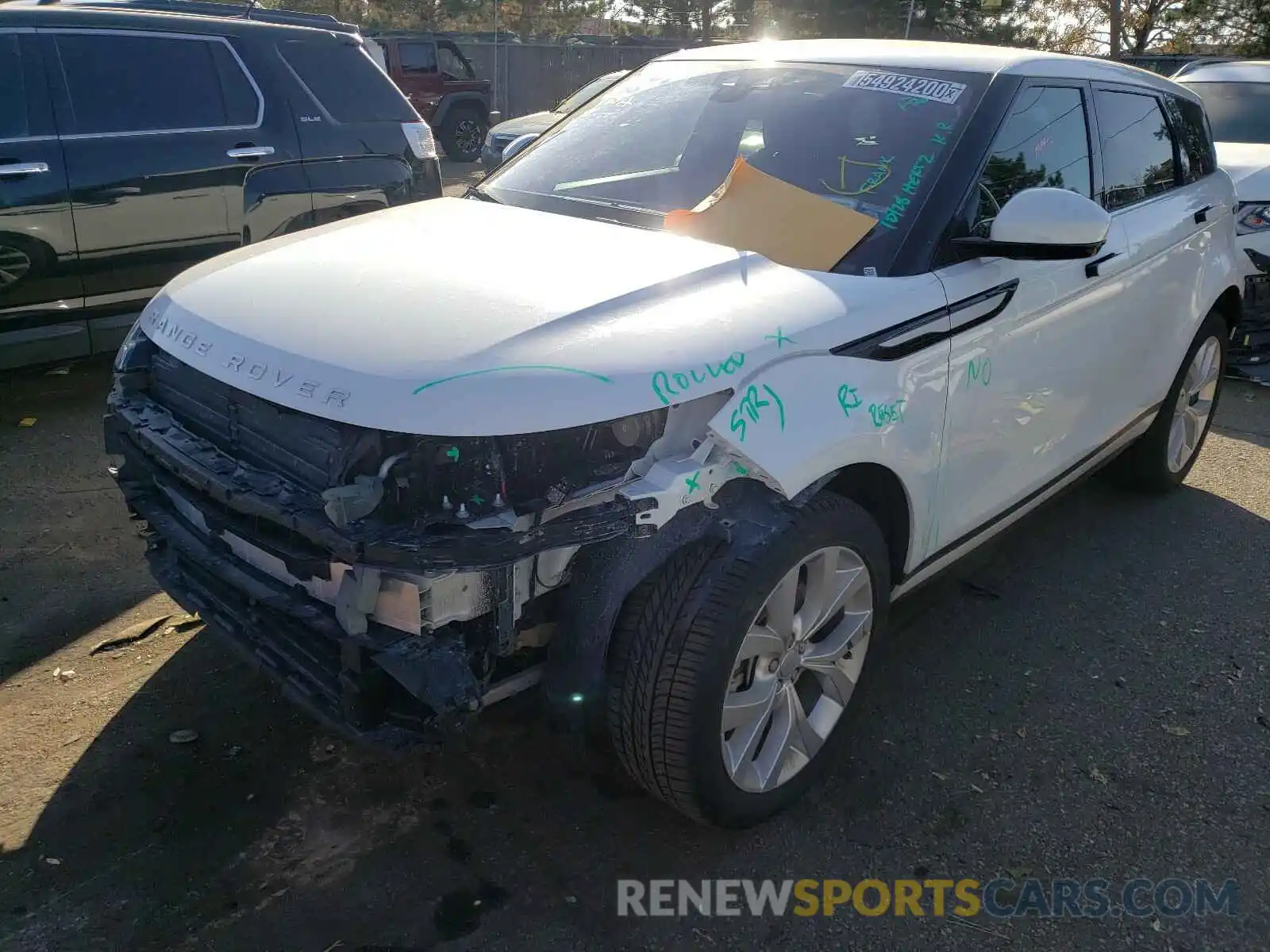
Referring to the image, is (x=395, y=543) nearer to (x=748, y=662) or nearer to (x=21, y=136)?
(x=748, y=662)

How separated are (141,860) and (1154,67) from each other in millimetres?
14879

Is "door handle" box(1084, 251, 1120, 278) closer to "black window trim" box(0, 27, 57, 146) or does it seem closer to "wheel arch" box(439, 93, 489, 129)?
"black window trim" box(0, 27, 57, 146)

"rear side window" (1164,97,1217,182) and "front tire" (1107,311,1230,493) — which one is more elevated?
"rear side window" (1164,97,1217,182)

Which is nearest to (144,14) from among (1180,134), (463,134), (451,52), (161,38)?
(161,38)

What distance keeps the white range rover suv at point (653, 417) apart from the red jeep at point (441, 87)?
16153mm

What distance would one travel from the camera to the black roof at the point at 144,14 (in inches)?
198

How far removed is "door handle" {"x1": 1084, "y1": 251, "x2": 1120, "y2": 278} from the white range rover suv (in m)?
0.01

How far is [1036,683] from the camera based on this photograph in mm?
3352

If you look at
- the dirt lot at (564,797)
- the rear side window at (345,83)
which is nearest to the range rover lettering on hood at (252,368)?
the dirt lot at (564,797)

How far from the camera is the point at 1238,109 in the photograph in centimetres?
826

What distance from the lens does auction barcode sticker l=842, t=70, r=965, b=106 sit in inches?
120

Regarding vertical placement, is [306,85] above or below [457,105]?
above

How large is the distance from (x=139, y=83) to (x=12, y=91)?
618mm

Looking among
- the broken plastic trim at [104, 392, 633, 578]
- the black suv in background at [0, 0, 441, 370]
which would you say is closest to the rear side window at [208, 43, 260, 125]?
the black suv in background at [0, 0, 441, 370]
